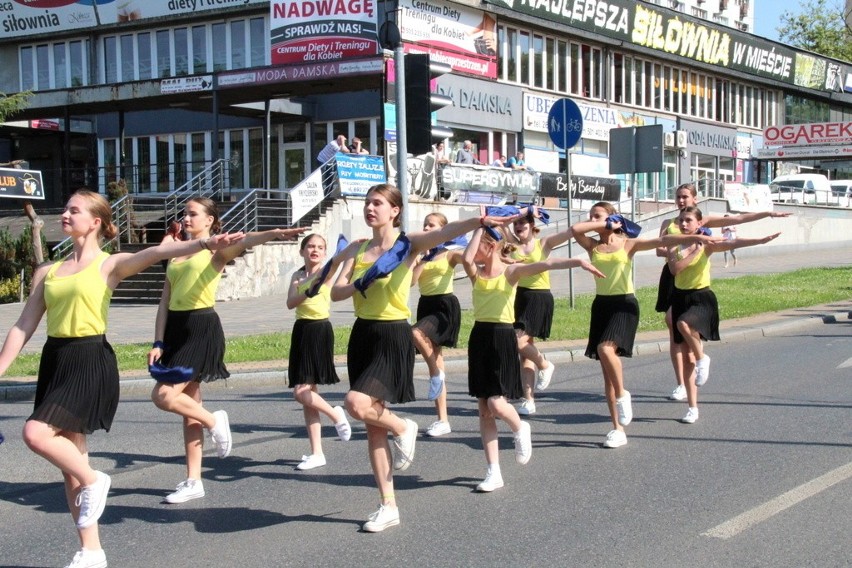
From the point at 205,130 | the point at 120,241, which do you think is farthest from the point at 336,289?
the point at 205,130

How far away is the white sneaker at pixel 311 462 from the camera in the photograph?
7383mm

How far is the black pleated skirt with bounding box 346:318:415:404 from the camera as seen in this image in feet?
19.1

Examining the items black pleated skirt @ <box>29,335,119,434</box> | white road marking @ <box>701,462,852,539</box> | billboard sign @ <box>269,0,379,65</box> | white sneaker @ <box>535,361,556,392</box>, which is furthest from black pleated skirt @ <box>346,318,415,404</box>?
billboard sign @ <box>269,0,379,65</box>

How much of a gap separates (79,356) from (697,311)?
590 cm

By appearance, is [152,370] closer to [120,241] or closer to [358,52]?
[120,241]

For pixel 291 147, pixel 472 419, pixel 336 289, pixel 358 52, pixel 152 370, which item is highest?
pixel 358 52

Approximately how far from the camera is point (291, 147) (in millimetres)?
31453

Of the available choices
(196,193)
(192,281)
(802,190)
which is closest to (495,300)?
(192,281)

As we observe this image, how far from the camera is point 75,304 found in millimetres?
5055

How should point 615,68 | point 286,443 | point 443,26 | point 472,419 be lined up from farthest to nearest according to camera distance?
point 615,68, point 443,26, point 472,419, point 286,443

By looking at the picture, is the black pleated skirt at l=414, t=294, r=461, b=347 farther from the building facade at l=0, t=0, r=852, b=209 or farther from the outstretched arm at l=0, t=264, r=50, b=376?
the building facade at l=0, t=0, r=852, b=209

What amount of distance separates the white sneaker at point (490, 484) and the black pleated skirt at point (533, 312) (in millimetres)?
3266

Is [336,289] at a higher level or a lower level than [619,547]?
higher

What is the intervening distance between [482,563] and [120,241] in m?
19.9
